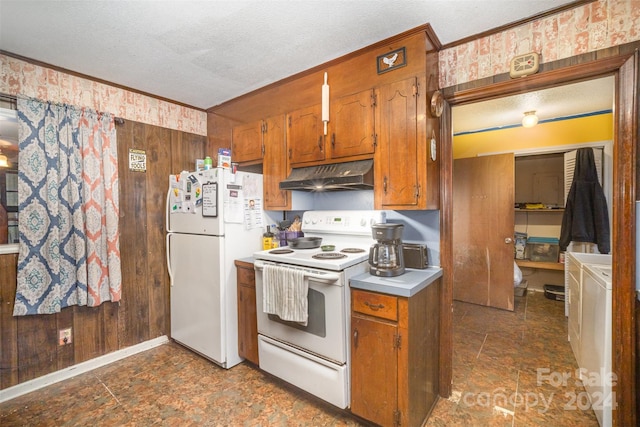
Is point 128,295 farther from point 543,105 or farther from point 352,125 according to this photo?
point 543,105

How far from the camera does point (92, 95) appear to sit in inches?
99.2

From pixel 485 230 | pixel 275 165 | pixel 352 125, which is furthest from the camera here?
pixel 485 230

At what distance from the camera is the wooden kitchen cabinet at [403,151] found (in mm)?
1848

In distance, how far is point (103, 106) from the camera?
2.58m

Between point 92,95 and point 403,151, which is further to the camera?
point 92,95

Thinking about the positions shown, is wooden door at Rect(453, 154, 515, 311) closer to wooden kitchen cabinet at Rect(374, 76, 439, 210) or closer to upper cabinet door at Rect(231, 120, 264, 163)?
wooden kitchen cabinet at Rect(374, 76, 439, 210)

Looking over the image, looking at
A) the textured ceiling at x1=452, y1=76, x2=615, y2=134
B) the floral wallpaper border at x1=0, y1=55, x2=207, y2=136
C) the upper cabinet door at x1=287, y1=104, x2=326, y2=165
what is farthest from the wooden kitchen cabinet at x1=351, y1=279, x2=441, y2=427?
the floral wallpaper border at x1=0, y1=55, x2=207, y2=136

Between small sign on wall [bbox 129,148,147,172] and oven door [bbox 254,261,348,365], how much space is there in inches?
77.3

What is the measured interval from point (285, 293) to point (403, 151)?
1.24 m

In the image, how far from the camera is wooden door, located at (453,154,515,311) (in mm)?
3611

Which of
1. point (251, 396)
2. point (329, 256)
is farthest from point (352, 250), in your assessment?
point (251, 396)

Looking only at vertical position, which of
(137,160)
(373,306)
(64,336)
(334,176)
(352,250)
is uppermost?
(137,160)

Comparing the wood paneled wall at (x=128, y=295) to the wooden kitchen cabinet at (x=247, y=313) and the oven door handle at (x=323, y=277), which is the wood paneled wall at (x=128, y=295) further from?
the oven door handle at (x=323, y=277)

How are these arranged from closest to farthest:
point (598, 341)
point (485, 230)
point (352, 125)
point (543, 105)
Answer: point (598, 341) < point (352, 125) < point (543, 105) < point (485, 230)
